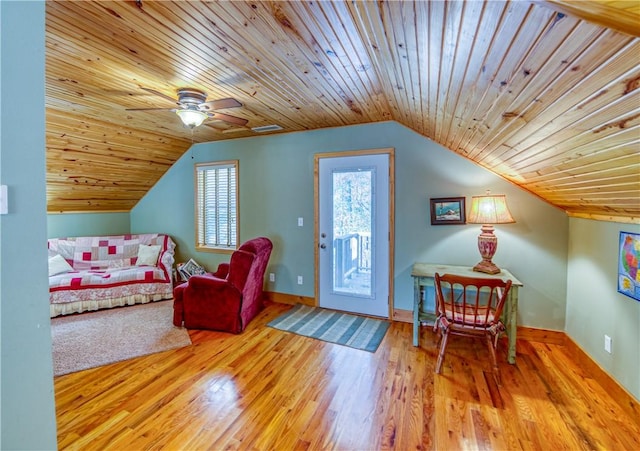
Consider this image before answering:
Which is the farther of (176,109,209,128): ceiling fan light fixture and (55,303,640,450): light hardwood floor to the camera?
(176,109,209,128): ceiling fan light fixture

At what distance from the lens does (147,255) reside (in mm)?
4375

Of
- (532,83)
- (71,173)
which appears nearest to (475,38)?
(532,83)

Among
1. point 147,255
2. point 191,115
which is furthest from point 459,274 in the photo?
point 147,255

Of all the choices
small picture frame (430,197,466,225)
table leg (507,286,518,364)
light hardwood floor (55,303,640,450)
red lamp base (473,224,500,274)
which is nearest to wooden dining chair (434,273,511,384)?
table leg (507,286,518,364)

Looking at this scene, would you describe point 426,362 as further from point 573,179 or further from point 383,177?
point 383,177

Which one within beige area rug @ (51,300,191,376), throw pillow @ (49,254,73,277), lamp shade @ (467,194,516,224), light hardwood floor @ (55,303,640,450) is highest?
lamp shade @ (467,194,516,224)

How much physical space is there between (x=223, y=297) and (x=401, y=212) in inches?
86.4

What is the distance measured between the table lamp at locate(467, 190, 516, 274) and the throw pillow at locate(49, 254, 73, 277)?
202 inches

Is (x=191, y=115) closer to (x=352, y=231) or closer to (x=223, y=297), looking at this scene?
(x=223, y=297)

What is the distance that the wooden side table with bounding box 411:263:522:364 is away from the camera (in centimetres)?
243

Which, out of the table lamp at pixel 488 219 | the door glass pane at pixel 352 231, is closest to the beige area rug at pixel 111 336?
the door glass pane at pixel 352 231

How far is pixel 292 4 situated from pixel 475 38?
0.81m

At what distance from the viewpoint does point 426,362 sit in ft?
8.07

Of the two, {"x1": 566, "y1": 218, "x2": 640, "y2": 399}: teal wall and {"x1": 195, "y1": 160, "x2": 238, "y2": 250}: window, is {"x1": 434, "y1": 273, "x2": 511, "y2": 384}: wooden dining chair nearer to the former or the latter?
{"x1": 566, "y1": 218, "x2": 640, "y2": 399}: teal wall
